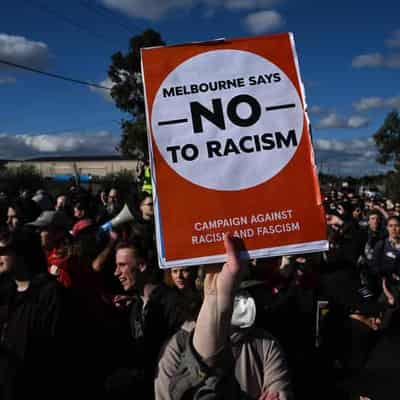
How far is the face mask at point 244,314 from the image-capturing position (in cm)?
230

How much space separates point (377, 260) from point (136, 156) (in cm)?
2757

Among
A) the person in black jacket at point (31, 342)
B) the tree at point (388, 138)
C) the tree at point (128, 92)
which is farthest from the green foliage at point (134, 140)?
the tree at point (388, 138)

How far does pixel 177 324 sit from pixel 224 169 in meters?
1.38

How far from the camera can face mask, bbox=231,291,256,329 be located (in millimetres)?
2299

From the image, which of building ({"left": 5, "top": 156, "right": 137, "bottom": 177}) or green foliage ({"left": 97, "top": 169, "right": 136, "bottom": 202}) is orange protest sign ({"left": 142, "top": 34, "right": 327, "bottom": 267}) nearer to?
green foliage ({"left": 97, "top": 169, "right": 136, "bottom": 202})

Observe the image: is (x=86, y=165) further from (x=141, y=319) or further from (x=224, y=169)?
(x=224, y=169)

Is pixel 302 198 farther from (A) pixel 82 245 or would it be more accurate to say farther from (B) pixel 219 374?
(A) pixel 82 245

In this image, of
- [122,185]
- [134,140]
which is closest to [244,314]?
[134,140]

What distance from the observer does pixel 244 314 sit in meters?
2.32

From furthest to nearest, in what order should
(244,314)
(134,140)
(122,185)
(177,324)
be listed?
(122,185) < (134,140) < (177,324) < (244,314)

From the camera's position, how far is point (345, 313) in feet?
16.0

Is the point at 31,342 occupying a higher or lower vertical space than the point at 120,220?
lower

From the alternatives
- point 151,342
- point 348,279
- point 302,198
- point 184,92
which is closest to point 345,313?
point 348,279

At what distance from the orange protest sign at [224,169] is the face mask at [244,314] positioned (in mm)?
442
